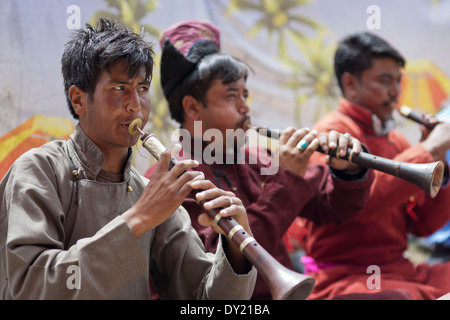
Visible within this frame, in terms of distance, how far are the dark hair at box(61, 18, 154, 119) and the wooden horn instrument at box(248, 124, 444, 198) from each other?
92cm

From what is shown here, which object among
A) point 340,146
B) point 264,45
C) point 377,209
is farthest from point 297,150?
point 264,45

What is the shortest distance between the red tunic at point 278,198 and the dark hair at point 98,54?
2.03 feet

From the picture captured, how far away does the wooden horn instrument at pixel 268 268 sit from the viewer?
1381mm

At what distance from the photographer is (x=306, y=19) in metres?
4.11

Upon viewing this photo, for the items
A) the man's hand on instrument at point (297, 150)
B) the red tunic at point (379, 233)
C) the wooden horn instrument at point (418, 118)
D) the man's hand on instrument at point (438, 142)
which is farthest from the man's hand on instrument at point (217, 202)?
the wooden horn instrument at point (418, 118)

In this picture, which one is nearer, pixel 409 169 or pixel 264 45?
pixel 409 169

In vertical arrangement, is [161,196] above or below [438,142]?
below

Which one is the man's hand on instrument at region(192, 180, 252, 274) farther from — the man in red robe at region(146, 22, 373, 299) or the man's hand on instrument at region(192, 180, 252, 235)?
the man in red robe at region(146, 22, 373, 299)

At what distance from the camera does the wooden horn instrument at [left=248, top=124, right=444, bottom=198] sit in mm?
2086

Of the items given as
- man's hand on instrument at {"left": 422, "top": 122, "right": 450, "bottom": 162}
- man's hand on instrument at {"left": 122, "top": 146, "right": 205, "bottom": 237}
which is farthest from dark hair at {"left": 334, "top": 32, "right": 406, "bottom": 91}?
man's hand on instrument at {"left": 122, "top": 146, "right": 205, "bottom": 237}

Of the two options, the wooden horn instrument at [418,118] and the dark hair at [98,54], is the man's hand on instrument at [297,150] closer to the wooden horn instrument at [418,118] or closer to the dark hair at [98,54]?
the dark hair at [98,54]

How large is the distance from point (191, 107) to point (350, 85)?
40.8 inches

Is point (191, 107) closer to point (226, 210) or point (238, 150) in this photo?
point (238, 150)

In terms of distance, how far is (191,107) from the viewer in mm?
2312
